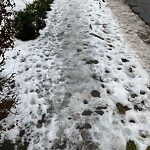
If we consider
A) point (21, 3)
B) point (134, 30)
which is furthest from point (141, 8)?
point (21, 3)

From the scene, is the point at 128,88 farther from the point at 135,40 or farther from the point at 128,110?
the point at 135,40

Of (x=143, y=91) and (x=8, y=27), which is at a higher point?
(x=8, y=27)

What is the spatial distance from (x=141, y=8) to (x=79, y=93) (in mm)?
6573

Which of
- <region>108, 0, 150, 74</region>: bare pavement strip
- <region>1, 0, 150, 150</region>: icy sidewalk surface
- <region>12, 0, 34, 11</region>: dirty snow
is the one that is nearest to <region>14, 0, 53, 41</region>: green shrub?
<region>1, 0, 150, 150</region>: icy sidewalk surface

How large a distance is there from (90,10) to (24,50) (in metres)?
4.11

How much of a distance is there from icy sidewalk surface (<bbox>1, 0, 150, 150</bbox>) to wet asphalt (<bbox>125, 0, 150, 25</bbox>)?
77.2 inches

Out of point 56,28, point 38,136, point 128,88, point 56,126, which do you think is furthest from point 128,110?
point 56,28

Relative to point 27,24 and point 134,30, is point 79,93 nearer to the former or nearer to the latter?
point 27,24

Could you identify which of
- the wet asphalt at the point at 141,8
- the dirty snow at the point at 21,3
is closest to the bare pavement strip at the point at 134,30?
the wet asphalt at the point at 141,8

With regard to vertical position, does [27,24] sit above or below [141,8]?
above

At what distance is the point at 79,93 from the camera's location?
18.1 ft

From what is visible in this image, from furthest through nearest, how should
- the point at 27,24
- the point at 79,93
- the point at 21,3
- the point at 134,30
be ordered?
the point at 21,3 < the point at 134,30 < the point at 27,24 < the point at 79,93

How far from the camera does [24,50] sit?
7172 millimetres

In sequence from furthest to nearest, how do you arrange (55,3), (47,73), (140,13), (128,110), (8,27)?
1. (55,3)
2. (140,13)
3. (47,73)
4. (128,110)
5. (8,27)
